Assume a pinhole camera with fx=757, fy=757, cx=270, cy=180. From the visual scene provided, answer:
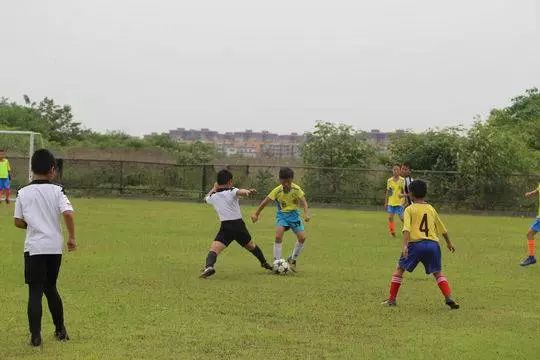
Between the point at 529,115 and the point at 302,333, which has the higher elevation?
the point at 529,115

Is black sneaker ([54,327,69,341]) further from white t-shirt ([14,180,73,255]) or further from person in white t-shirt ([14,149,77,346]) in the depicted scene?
white t-shirt ([14,180,73,255])

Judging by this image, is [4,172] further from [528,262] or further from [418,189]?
[418,189]

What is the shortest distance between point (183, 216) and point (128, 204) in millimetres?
6112

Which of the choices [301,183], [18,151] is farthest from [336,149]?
[18,151]

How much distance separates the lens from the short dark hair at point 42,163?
7.06 m

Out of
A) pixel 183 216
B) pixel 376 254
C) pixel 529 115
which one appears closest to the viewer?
pixel 376 254

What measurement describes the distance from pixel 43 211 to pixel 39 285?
27.0 inches

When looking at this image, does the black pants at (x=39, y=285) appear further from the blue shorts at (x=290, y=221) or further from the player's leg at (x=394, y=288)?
the blue shorts at (x=290, y=221)

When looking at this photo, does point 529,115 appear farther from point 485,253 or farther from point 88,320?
point 88,320

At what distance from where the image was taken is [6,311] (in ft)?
27.6

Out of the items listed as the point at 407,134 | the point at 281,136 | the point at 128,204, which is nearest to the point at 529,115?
the point at 407,134

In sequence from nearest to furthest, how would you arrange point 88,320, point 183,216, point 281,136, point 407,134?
1. point 88,320
2. point 183,216
3. point 407,134
4. point 281,136

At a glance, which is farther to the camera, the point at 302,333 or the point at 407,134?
the point at 407,134

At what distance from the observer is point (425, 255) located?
30.6 ft
